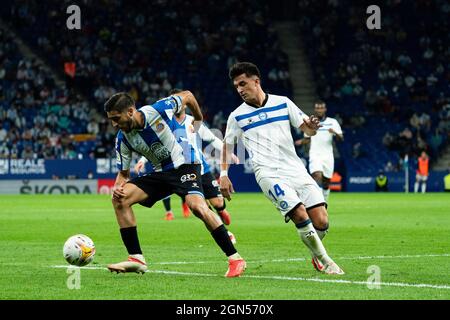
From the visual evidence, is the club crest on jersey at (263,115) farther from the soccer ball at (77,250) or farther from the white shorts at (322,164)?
the white shorts at (322,164)

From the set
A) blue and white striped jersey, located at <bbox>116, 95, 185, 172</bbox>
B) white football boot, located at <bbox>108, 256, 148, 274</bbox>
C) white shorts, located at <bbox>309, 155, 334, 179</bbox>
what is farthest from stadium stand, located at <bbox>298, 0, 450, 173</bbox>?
white football boot, located at <bbox>108, 256, 148, 274</bbox>

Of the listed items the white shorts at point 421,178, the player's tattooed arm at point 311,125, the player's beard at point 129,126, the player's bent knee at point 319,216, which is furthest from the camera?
the white shorts at point 421,178

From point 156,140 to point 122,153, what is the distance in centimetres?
48

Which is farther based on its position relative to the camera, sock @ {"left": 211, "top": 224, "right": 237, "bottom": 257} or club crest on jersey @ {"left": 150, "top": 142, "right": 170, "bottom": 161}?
club crest on jersey @ {"left": 150, "top": 142, "right": 170, "bottom": 161}

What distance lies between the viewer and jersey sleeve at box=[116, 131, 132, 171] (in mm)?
11258

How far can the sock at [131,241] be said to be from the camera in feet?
37.0

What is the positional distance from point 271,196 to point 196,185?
0.87 m

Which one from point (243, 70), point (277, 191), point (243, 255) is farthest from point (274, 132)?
point (243, 255)

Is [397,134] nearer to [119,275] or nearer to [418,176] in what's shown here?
[418,176]

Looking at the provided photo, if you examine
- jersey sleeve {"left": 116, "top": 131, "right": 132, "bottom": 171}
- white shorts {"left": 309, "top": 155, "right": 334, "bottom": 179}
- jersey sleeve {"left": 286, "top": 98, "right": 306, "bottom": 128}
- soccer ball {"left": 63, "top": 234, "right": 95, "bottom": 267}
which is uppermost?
jersey sleeve {"left": 286, "top": 98, "right": 306, "bottom": 128}

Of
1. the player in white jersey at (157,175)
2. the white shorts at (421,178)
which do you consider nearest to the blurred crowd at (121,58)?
the white shorts at (421,178)

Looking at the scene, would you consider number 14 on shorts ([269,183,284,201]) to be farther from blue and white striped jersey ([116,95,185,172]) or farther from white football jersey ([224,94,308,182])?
blue and white striped jersey ([116,95,185,172])

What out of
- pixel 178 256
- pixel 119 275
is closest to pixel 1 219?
pixel 178 256

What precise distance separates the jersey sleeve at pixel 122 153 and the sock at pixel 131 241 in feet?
2.38
